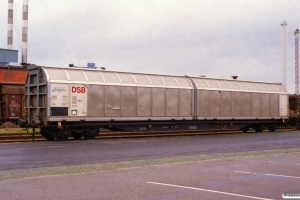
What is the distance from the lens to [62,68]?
2409 centimetres

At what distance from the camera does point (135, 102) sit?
26516 millimetres

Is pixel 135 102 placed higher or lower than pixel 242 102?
lower

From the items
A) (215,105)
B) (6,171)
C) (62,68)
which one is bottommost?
(6,171)

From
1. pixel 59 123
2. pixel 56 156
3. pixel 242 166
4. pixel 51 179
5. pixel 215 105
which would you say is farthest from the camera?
pixel 215 105

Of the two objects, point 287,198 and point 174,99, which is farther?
point 174,99

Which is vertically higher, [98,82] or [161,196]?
[98,82]

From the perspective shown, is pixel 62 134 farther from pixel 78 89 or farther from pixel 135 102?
pixel 135 102

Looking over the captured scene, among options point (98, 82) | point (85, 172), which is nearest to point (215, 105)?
point (98, 82)

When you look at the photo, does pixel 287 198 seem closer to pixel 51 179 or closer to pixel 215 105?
pixel 51 179

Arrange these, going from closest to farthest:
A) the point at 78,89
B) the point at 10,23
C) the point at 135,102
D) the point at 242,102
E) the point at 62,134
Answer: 1. the point at 62,134
2. the point at 78,89
3. the point at 135,102
4. the point at 242,102
5. the point at 10,23

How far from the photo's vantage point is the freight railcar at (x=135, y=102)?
23.4m

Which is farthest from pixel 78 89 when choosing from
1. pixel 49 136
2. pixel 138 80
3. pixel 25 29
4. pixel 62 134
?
pixel 25 29

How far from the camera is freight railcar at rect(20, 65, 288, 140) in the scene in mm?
23406

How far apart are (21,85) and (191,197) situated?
87.9 ft
